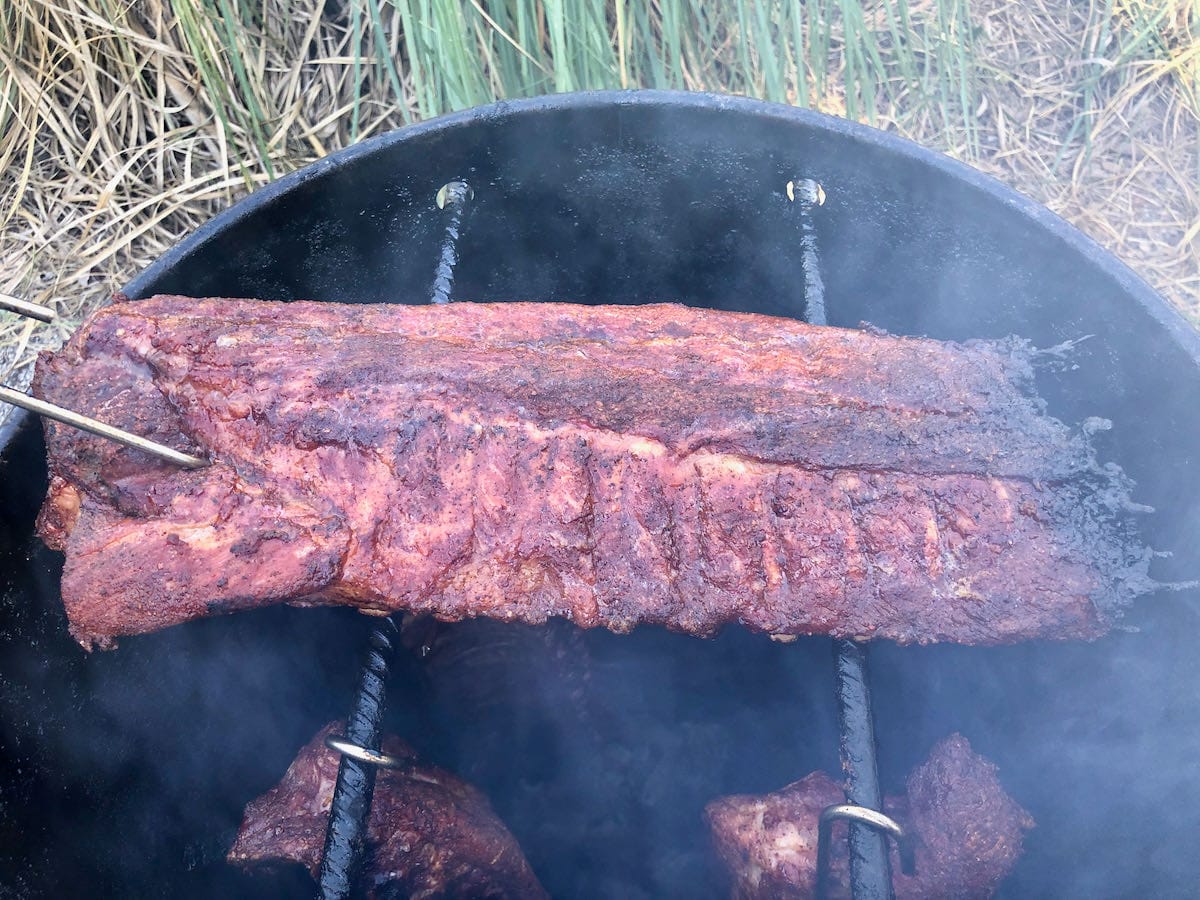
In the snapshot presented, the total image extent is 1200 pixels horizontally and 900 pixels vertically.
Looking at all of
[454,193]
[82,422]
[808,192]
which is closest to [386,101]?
[454,193]

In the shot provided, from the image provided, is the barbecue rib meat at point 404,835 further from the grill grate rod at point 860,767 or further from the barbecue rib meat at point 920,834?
the grill grate rod at point 860,767

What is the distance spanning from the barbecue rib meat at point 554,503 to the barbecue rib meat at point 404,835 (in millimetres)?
715

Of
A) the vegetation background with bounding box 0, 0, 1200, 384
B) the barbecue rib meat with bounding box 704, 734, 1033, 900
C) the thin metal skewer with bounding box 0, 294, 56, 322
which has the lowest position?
the barbecue rib meat with bounding box 704, 734, 1033, 900

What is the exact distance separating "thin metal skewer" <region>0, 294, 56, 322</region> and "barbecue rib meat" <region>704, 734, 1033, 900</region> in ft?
6.72

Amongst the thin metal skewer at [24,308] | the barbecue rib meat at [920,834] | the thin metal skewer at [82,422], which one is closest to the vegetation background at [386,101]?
the thin metal skewer at [24,308]

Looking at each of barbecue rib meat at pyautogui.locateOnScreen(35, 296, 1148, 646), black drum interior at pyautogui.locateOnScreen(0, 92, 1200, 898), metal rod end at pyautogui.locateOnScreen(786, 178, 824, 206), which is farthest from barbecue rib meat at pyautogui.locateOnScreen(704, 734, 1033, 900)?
metal rod end at pyautogui.locateOnScreen(786, 178, 824, 206)

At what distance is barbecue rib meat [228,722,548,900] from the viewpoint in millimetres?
2043

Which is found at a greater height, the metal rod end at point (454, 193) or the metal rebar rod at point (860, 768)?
the metal rod end at point (454, 193)

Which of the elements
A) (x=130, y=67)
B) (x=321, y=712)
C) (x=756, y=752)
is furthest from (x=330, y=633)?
(x=130, y=67)

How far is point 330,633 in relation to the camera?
7.97ft

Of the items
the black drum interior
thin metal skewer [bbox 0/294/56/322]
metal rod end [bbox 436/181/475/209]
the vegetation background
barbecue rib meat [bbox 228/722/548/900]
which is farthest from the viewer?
the vegetation background

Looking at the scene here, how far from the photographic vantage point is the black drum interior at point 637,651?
Answer: 1.88 m

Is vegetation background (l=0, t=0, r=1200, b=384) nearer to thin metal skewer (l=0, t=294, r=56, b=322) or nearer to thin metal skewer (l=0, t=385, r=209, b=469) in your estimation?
thin metal skewer (l=0, t=294, r=56, b=322)

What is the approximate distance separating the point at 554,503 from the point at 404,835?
1.04m
